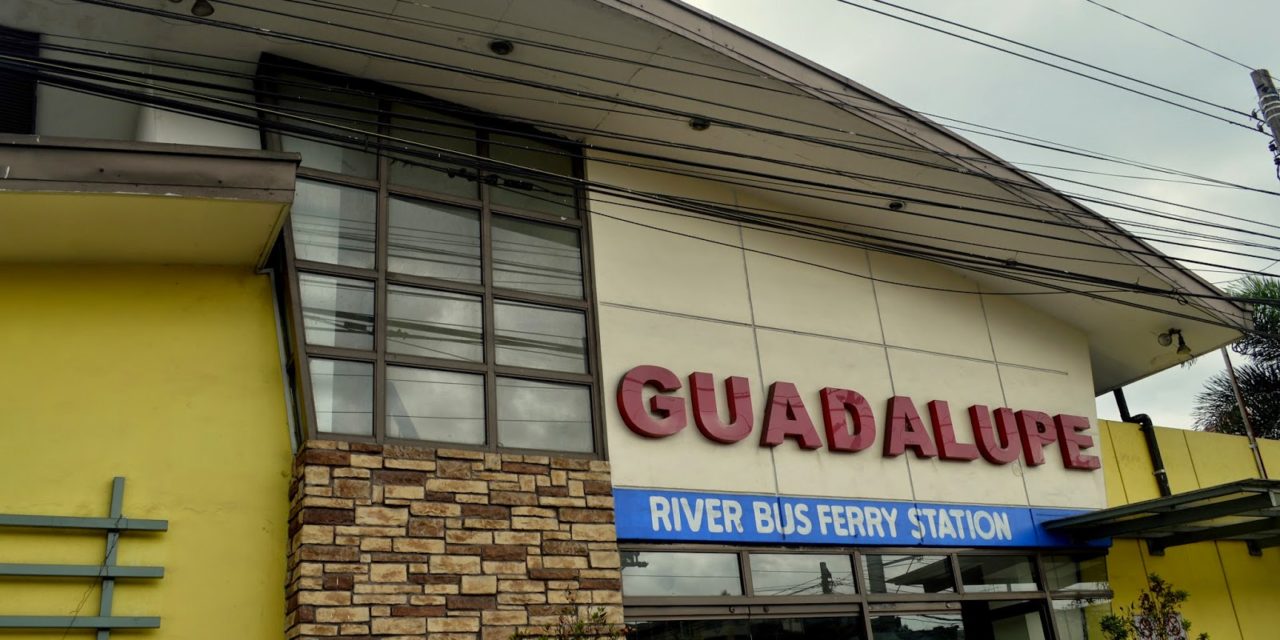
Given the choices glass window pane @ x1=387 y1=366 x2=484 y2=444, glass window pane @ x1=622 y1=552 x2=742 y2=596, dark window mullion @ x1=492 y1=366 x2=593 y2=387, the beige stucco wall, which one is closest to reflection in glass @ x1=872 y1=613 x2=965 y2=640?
the beige stucco wall

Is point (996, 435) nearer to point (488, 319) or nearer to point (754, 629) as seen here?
point (754, 629)

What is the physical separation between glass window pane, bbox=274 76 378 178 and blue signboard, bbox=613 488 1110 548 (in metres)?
3.39

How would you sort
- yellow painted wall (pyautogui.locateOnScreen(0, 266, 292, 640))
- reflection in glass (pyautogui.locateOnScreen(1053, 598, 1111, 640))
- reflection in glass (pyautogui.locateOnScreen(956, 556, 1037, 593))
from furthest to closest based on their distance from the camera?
reflection in glass (pyautogui.locateOnScreen(1053, 598, 1111, 640))
reflection in glass (pyautogui.locateOnScreen(956, 556, 1037, 593))
yellow painted wall (pyautogui.locateOnScreen(0, 266, 292, 640))

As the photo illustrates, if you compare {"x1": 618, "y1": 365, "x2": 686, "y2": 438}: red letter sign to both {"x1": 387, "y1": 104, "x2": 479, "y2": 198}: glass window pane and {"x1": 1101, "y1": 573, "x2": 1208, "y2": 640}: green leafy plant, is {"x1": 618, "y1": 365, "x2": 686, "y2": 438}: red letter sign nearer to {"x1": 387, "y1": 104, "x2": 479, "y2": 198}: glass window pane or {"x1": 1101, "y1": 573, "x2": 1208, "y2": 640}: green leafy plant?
{"x1": 387, "y1": 104, "x2": 479, "y2": 198}: glass window pane

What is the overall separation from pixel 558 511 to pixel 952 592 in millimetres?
4337

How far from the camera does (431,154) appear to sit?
9.35 meters

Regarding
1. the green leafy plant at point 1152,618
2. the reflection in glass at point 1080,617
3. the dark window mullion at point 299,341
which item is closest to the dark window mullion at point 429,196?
the dark window mullion at point 299,341

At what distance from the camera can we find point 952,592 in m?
10.9

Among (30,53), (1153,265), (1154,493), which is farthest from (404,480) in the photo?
(1154,493)

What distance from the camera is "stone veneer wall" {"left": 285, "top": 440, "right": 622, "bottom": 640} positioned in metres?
7.70

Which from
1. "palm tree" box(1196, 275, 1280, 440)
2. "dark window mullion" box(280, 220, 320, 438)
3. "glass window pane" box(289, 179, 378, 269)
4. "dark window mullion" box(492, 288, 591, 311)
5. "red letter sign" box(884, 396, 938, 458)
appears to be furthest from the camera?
"palm tree" box(1196, 275, 1280, 440)

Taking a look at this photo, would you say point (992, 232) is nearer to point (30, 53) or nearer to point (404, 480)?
point (404, 480)

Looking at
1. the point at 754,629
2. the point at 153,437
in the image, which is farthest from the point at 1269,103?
the point at 153,437

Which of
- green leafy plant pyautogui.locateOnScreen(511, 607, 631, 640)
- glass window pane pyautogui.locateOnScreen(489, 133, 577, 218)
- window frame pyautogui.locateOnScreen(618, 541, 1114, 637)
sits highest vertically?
glass window pane pyautogui.locateOnScreen(489, 133, 577, 218)
